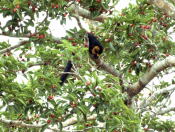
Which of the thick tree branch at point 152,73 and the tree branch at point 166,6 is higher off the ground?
the tree branch at point 166,6

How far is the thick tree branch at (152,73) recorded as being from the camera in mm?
3315

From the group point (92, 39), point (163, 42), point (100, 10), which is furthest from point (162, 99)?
point (100, 10)

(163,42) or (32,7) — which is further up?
(32,7)

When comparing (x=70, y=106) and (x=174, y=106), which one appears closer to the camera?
(x=70, y=106)

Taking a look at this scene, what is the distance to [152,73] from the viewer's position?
3.59 m

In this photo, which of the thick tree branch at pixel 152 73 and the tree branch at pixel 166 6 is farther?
the tree branch at pixel 166 6

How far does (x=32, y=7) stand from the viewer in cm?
319

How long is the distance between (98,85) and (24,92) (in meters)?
0.82

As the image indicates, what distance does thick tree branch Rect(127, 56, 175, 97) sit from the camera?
131 inches

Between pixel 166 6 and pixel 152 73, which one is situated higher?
pixel 166 6

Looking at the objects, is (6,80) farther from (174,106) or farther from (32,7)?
(174,106)

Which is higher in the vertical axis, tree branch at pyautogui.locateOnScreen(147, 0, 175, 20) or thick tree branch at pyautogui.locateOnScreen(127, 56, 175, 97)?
tree branch at pyautogui.locateOnScreen(147, 0, 175, 20)

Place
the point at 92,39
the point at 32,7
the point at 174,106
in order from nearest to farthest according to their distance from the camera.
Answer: the point at 32,7
the point at 92,39
the point at 174,106

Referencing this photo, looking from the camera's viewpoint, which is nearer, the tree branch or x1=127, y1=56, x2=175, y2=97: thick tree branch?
x1=127, y1=56, x2=175, y2=97: thick tree branch
